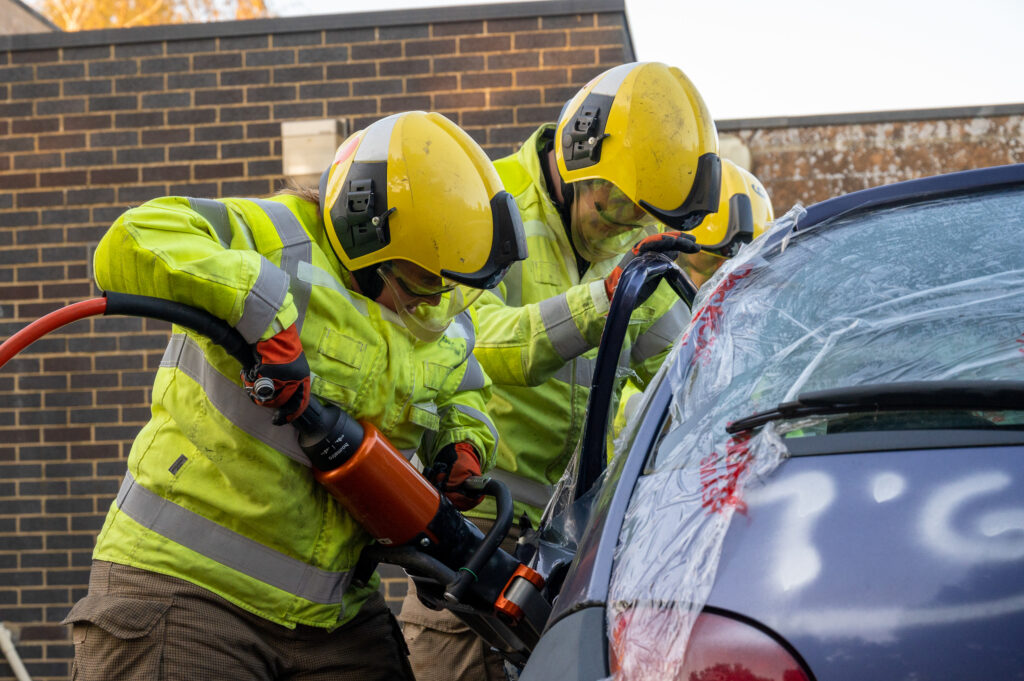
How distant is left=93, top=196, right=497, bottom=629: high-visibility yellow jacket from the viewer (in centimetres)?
225

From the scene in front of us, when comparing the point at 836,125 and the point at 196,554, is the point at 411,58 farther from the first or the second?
the point at 196,554

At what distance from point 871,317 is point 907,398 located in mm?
334

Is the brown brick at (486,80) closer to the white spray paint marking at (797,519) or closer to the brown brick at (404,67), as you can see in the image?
the brown brick at (404,67)

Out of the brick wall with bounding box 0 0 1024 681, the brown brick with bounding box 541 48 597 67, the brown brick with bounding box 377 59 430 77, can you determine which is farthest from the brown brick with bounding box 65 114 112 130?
the brown brick with bounding box 541 48 597 67

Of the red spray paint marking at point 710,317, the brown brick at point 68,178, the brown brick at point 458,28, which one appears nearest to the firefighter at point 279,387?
the red spray paint marking at point 710,317

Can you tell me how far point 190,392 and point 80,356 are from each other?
15.4ft

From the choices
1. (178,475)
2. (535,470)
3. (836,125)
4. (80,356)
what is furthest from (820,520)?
(836,125)

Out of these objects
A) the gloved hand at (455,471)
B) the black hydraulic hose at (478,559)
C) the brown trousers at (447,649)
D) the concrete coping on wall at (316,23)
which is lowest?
the brown trousers at (447,649)

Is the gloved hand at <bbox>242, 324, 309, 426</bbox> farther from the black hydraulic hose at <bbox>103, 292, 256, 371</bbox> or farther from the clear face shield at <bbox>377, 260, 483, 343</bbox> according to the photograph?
the clear face shield at <bbox>377, 260, 483, 343</bbox>

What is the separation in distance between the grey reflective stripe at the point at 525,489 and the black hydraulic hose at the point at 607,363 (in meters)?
1.05

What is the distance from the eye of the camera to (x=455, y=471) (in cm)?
283

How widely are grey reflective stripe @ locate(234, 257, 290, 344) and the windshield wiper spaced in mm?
1149

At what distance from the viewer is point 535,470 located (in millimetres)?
3525

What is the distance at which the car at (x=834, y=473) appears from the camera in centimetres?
120
